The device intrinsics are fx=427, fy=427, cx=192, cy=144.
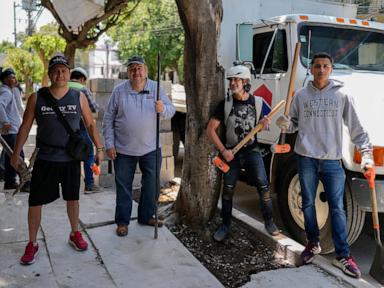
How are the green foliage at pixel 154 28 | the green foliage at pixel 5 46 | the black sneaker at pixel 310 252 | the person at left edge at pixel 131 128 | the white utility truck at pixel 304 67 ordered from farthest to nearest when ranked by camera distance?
the green foliage at pixel 5 46
the green foliage at pixel 154 28
the white utility truck at pixel 304 67
the person at left edge at pixel 131 128
the black sneaker at pixel 310 252

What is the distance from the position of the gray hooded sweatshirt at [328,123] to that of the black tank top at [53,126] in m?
1.91

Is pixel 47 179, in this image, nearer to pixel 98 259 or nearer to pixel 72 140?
pixel 72 140

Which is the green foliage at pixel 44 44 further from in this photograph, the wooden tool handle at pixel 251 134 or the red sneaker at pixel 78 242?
Answer: the wooden tool handle at pixel 251 134

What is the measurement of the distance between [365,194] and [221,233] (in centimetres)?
134

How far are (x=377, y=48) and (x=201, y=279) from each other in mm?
3703

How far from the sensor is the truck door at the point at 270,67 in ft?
16.5

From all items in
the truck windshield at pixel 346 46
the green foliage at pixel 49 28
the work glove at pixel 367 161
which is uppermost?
the green foliage at pixel 49 28

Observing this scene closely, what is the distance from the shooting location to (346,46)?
5.08 meters

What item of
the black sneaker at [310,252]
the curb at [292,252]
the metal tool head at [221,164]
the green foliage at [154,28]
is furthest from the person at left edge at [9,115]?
the green foliage at [154,28]

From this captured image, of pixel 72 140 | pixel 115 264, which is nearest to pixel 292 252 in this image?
pixel 115 264

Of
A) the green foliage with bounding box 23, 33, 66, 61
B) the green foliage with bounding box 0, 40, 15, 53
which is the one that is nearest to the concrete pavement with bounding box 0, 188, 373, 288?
the green foliage with bounding box 23, 33, 66, 61

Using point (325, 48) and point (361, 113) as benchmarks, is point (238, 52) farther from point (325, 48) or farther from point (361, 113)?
point (361, 113)

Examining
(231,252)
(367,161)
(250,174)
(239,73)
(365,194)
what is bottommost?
(231,252)

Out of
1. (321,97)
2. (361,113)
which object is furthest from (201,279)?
(361,113)
